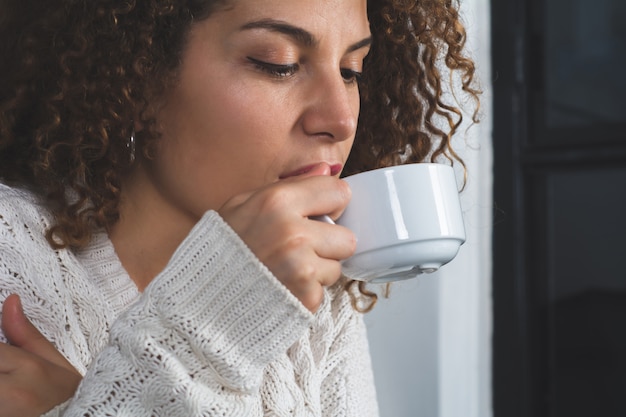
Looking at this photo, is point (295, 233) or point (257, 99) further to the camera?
point (257, 99)

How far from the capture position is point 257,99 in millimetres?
984

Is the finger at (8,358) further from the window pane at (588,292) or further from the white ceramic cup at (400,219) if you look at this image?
the window pane at (588,292)

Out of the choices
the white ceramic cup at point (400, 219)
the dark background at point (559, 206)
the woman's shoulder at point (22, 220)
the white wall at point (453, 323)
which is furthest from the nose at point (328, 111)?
the dark background at point (559, 206)

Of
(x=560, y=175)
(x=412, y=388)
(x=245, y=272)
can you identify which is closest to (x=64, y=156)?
(x=245, y=272)

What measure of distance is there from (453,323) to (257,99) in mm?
850

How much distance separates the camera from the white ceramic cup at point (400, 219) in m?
0.85

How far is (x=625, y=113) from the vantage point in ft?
5.65

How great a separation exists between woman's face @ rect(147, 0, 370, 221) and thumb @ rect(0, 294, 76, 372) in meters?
0.25

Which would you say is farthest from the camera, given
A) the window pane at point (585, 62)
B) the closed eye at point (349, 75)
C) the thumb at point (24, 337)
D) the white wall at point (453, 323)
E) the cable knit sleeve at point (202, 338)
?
the window pane at point (585, 62)

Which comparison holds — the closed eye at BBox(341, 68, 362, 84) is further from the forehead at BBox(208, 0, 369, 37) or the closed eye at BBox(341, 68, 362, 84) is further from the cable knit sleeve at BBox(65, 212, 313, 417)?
the cable knit sleeve at BBox(65, 212, 313, 417)

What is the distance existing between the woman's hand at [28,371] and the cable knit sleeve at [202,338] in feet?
0.19

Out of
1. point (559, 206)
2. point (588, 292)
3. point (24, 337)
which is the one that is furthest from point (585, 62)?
point (24, 337)

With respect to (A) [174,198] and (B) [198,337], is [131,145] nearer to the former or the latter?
(A) [174,198]

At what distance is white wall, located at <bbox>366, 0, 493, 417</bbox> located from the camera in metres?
1.63
